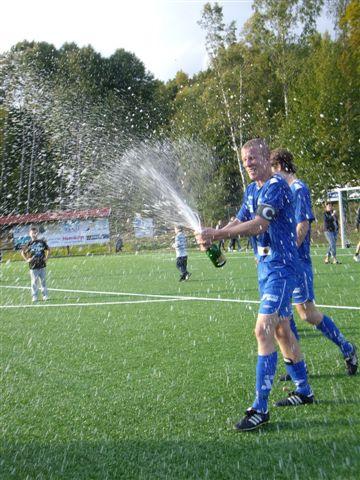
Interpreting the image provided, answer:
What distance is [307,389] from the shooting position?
16.4 feet

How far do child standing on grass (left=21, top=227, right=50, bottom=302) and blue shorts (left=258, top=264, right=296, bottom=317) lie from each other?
10.6 metres

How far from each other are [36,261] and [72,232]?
113ft

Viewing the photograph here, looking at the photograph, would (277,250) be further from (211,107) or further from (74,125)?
(211,107)

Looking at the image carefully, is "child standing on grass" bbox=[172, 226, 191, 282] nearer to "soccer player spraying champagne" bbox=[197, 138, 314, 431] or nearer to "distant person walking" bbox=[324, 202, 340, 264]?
"distant person walking" bbox=[324, 202, 340, 264]

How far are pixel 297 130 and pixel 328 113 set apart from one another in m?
1.91

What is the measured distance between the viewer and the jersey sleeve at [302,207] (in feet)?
19.0

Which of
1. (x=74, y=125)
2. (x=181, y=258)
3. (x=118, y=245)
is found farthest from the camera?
(x=118, y=245)

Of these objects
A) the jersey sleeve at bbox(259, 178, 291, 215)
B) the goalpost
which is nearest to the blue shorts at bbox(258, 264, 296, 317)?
the jersey sleeve at bbox(259, 178, 291, 215)

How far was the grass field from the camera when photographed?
12.7 ft

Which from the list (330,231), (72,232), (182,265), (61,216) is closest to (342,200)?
(330,231)

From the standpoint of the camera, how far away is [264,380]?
4.55 metres

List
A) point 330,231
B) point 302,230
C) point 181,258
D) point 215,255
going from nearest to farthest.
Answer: point 215,255, point 302,230, point 181,258, point 330,231

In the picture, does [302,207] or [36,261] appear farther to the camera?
[36,261]

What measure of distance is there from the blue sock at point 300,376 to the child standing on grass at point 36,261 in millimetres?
10322
